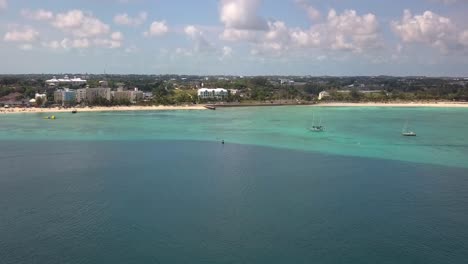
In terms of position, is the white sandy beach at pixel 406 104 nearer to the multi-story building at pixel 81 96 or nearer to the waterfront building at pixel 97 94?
the waterfront building at pixel 97 94

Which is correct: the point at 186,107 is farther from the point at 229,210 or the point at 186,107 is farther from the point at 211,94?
the point at 229,210

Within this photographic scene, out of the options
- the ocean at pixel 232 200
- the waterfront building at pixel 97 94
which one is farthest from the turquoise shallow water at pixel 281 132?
the waterfront building at pixel 97 94

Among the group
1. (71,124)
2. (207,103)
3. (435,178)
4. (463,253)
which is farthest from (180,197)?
(207,103)

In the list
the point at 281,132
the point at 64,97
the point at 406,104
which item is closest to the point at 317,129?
the point at 281,132

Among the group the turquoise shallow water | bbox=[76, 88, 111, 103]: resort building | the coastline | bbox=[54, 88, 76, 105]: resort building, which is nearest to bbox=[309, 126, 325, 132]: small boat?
the turquoise shallow water

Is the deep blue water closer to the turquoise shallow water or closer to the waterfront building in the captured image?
the turquoise shallow water

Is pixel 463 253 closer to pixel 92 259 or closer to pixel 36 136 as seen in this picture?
pixel 92 259
